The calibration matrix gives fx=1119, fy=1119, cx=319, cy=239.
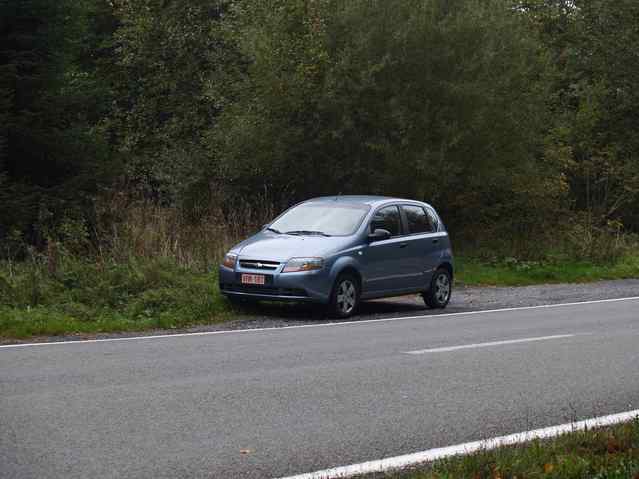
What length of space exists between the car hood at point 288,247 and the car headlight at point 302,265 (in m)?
0.09

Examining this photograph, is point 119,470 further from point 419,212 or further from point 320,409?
point 419,212

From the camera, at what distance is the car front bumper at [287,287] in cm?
1530

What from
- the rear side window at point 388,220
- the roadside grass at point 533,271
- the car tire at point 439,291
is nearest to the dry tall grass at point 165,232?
the rear side window at point 388,220

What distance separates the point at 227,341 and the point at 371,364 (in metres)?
2.56

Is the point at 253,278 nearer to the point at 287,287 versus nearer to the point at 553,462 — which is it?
the point at 287,287

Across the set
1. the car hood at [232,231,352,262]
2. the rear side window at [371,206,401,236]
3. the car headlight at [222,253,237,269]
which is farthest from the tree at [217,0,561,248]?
the car headlight at [222,253,237,269]

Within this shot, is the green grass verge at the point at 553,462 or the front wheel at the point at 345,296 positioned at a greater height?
the green grass verge at the point at 553,462

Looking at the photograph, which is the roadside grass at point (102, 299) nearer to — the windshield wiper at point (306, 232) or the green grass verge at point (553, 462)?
the windshield wiper at point (306, 232)

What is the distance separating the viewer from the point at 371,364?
10594 millimetres

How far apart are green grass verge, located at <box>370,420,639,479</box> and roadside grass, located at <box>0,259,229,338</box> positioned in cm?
834

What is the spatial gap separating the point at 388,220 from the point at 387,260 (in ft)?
2.43

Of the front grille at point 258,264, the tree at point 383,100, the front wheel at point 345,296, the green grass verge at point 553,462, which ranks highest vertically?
the tree at point 383,100

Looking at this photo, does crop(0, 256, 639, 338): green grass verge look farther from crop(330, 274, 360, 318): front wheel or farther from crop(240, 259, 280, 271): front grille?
crop(330, 274, 360, 318): front wheel

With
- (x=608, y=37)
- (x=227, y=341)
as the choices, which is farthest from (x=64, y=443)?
(x=608, y=37)
